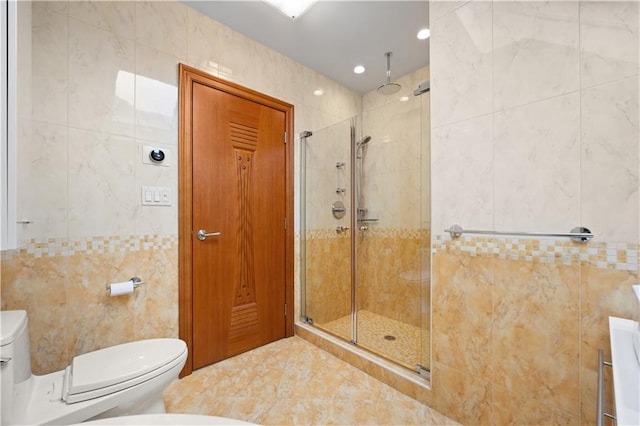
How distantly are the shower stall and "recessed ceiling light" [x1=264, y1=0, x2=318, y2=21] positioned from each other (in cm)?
86

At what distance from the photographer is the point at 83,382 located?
1.10 metres

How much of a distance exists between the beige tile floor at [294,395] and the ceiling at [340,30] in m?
2.49

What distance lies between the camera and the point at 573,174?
3.67 ft

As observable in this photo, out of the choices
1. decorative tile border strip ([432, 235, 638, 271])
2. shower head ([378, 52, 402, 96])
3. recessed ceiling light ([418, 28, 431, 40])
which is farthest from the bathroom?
shower head ([378, 52, 402, 96])

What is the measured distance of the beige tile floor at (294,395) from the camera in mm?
1488

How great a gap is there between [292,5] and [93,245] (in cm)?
186

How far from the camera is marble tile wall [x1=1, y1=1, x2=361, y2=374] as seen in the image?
1419mm

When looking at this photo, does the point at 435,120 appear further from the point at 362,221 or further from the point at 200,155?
the point at 200,155

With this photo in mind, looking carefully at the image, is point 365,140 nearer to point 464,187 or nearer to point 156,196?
point 464,187

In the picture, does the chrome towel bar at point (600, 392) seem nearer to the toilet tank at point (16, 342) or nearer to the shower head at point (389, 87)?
the toilet tank at point (16, 342)

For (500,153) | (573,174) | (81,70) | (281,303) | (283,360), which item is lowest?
(283,360)

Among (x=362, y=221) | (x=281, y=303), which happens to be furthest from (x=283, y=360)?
(x=362, y=221)

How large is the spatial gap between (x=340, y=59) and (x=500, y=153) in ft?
6.00

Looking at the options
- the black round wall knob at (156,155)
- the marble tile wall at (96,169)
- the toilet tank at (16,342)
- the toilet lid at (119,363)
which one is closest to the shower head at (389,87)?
the marble tile wall at (96,169)
